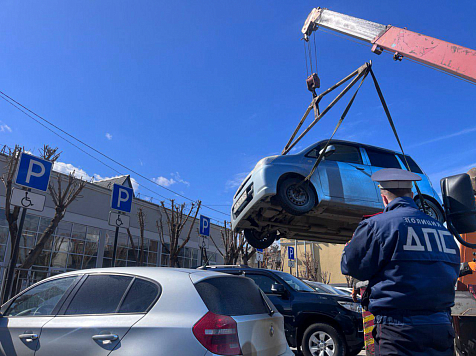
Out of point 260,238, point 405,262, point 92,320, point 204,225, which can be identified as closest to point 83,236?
point 204,225

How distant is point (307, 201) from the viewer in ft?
22.1

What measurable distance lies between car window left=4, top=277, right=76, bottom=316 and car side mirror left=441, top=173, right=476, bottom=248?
3.90 metres

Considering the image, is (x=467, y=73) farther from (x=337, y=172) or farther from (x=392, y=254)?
(x=392, y=254)

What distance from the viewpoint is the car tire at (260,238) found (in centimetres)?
847

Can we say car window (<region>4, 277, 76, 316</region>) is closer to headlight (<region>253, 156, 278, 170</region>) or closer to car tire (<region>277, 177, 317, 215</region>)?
car tire (<region>277, 177, 317, 215</region>)

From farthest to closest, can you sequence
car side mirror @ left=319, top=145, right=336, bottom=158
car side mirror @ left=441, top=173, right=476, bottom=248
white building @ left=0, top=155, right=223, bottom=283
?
white building @ left=0, top=155, right=223, bottom=283
car side mirror @ left=319, top=145, right=336, bottom=158
car side mirror @ left=441, top=173, right=476, bottom=248

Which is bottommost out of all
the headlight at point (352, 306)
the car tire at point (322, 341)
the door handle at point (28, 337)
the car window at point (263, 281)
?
the car tire at point (322, 341)

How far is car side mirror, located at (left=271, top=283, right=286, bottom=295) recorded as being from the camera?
21.0ft

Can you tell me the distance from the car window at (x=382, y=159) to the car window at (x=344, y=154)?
0.30 metres

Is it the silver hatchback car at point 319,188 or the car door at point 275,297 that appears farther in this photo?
the silver hatchback car at point 319,188

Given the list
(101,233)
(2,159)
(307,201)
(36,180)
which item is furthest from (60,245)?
(307,201)

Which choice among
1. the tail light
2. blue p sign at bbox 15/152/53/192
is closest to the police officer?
the tail light

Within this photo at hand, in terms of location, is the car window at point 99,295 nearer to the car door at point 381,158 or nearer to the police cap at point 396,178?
the police cap at point 396,178

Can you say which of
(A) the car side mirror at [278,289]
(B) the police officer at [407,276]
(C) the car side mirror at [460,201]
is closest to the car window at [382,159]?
(A) the car side mirror at [278,289]
